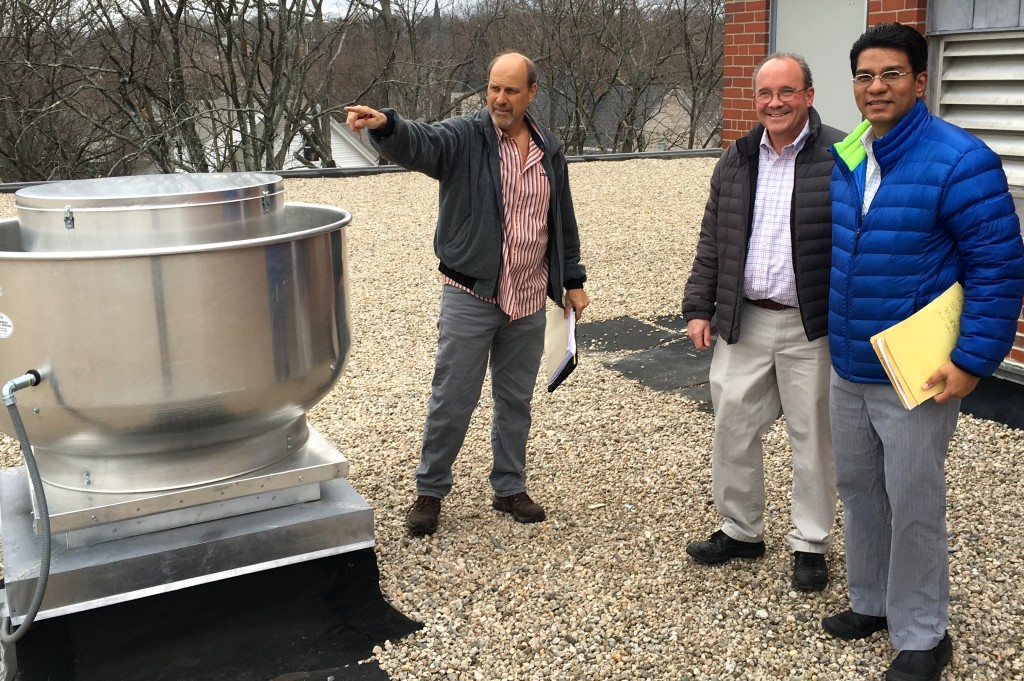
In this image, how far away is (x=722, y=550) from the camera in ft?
12.2

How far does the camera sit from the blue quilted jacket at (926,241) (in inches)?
105

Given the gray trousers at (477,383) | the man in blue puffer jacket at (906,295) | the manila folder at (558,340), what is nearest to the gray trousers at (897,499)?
the man in blue puffer jacket at (906,295)

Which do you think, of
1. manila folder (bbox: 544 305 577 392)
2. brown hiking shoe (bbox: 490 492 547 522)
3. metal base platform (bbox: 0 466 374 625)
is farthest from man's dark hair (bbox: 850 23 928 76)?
brown hiking shoe (bbox: 490 492 547 522)

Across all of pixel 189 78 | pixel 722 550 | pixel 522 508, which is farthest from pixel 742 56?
pixel 189 78

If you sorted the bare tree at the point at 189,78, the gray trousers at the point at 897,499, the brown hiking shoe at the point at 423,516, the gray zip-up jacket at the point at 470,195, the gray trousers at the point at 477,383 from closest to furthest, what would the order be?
the gray trousers at the point at 897,499, the gray zip-up jacket at the point at 470,195, the gray trousers at the point at 477,383, the brown hiking shoe at the point at 423,516, the bare tree at the point at 189,78

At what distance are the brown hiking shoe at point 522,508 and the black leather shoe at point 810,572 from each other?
106 cm

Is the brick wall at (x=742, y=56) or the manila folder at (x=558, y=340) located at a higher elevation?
the brick wall at (x=742, y=56)

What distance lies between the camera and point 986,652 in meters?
3.11

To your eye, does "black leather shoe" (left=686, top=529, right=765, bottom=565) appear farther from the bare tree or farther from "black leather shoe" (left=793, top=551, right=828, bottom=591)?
the bare tree

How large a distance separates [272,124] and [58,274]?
17945 millimetres

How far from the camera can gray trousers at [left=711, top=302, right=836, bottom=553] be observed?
3371mm

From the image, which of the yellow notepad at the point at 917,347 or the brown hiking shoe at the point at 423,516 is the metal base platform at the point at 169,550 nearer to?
the brown hiking shoe at the point at 423,516

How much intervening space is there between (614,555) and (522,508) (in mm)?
464

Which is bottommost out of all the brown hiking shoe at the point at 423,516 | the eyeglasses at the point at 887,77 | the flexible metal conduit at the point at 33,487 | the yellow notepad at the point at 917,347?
the brown hiking shoe at the point at 423,516
